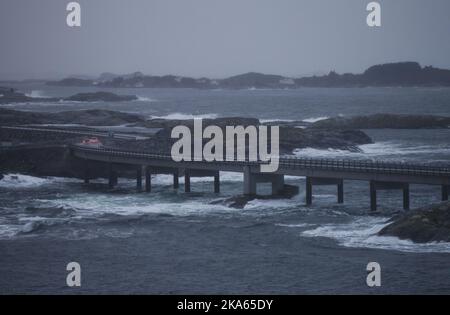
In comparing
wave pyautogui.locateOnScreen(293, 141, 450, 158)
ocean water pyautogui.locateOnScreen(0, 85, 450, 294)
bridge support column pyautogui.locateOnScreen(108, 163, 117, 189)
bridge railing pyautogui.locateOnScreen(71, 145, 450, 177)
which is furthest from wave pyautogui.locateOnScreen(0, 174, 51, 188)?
wave pyautogui.locateOnScreen(293, 141, 450, 158)

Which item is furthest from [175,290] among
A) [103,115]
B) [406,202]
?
[103,115]

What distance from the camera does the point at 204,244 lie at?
63469 mm

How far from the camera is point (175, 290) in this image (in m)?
52.0

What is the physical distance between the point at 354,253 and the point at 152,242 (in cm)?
1421

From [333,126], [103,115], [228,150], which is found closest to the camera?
[228,150]

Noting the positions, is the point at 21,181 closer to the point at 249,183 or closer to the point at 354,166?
the point at 249,183

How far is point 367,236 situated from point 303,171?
16.5 metres

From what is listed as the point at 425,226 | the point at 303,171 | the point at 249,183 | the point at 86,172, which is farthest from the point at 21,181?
the point at 425,226

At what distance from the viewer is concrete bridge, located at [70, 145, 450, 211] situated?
74625mm

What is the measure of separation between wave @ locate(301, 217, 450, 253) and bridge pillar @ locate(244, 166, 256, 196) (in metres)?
13.2

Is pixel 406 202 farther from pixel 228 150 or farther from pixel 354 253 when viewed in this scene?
pixel 228 150

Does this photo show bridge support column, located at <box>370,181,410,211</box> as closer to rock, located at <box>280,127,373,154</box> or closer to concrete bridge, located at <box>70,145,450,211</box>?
concrete bridge, located at <box>70,145,450,211</box>

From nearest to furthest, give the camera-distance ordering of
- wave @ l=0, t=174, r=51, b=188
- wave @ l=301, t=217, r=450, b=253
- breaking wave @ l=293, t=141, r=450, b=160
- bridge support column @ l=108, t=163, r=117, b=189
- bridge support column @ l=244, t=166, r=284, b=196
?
wave @ l=301, t=217, r=450, b=253, bridge support column @ l=244, t=166, r=284, b=196, bridge support column @ l=108, t=163, r=117, b=189, wave @ l=0, t=174, r=51, b=188, breaking wave @ l=293, t=141, r=450, b=160

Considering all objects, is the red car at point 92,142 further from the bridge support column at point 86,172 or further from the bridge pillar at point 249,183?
the bridge pillar at point 249,183
